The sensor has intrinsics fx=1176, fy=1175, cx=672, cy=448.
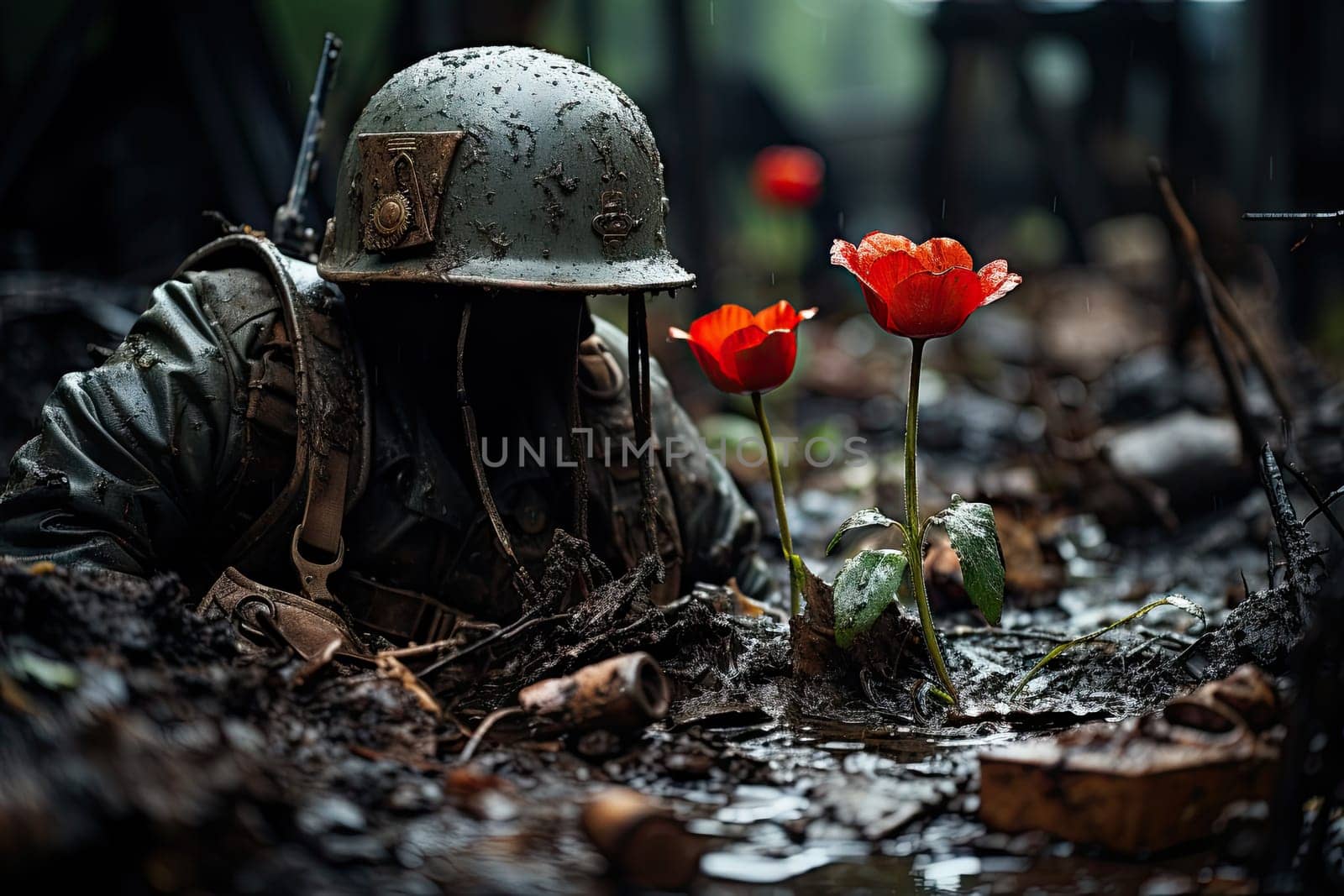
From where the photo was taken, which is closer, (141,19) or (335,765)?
(335,765)

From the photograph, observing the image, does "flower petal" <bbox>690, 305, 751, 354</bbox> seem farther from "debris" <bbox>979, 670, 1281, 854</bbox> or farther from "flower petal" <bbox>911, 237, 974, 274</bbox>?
"debris" <bbox>979, 670, 1281, 854</bbox>

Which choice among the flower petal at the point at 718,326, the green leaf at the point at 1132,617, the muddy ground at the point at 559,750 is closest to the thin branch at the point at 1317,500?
the muddy ground at the point at 559,750

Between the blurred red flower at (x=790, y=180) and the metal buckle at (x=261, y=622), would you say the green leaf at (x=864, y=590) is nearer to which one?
the metal buckle at (x=261, y=622)

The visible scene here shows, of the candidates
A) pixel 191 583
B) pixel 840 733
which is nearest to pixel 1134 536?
pixel 840 733

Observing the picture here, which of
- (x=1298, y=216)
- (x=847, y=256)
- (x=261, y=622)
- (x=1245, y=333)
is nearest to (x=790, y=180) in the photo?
(x=1245, y=333)

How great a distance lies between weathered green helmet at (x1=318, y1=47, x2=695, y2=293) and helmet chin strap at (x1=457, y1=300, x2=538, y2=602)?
0.41 ft

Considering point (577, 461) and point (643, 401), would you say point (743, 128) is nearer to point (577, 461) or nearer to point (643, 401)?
point (643, 401)

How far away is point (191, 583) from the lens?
8.09ft

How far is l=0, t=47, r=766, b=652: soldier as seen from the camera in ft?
7.39

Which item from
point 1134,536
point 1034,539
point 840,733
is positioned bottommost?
point 1134,536

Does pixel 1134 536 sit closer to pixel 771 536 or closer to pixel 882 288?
pixel 771 536

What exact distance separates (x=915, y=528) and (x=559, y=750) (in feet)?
2.49

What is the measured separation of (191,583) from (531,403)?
828 mm

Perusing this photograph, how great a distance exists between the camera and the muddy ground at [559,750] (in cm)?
131
